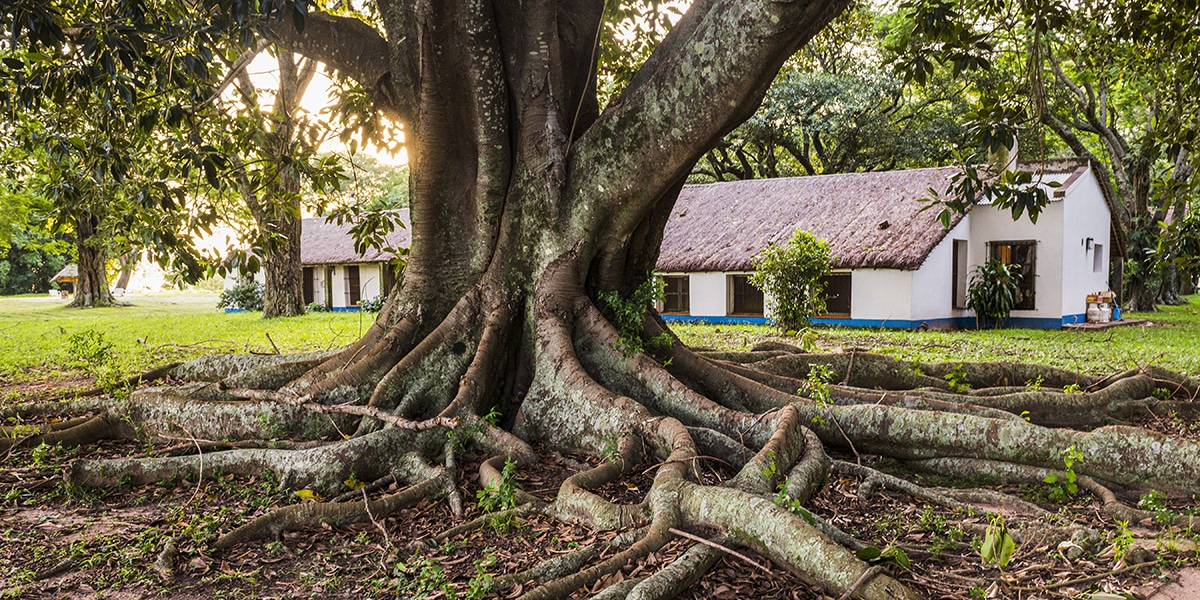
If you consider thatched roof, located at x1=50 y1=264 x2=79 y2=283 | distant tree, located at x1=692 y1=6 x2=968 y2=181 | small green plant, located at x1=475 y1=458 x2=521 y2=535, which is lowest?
small green plant, located at x1=475 y1=458 x2=521 y2=535

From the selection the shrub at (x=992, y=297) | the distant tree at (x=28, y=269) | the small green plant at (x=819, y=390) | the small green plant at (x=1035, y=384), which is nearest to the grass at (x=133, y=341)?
the small green plant at (x=819, y=390)

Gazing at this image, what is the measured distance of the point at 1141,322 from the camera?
20.7 metres

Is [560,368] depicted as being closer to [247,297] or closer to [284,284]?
[284,284]

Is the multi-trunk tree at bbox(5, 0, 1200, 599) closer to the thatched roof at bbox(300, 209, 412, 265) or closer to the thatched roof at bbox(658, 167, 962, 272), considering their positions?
the thatched roof at bbox(658, 167, 962, 272)

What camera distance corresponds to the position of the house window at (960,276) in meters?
20.4

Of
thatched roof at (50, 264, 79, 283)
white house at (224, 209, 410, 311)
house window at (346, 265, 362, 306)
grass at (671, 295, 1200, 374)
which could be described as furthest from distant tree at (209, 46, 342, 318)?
thatched roof at (50, 264, 79, 283)

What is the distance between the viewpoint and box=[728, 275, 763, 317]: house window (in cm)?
2153

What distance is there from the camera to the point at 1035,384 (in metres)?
7.54

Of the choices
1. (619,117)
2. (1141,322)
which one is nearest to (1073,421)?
(619,117)

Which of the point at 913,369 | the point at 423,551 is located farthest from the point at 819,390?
the point at 423,551

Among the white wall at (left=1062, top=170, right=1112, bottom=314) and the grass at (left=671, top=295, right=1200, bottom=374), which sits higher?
the white wall at (left=1062, top=170, right=1112, bottom=314)

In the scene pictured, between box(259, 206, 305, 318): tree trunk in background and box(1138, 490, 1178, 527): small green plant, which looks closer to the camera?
box(1138, 490, 1178, 527): small green plant

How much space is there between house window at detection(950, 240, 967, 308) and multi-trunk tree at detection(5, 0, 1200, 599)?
13.8 metres

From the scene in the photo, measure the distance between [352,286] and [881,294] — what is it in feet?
71.6
